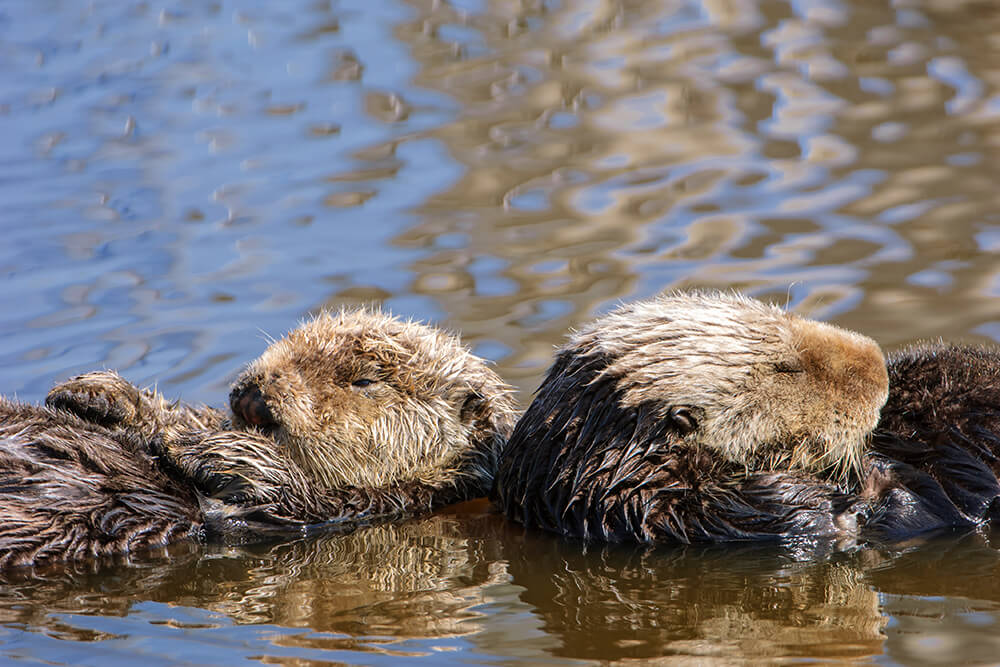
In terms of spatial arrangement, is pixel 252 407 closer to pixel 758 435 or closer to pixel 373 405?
pixel 373 405

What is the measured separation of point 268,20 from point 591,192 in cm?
737

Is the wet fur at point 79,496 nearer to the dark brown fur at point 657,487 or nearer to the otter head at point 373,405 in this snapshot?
the otter head at point 373,405

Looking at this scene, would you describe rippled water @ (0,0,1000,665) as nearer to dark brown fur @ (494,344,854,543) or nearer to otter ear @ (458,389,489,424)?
dark brown fur @ (494,344,854,543)

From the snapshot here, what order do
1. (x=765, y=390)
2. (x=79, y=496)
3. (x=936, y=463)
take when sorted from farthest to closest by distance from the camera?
(x=79, y=496)
(x=936, y=463)
(x=765, y=390)

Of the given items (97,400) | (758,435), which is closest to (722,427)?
(758,435)

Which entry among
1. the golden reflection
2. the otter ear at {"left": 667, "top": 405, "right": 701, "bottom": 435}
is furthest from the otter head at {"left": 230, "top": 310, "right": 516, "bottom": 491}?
the golden reflection

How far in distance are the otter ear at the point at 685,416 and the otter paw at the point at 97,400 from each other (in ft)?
7.55

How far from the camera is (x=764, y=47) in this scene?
40.1 feet

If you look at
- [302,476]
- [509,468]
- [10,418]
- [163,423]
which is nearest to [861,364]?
[509,468]

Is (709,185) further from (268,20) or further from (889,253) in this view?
(268,20)

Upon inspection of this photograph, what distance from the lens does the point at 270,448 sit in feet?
16.0

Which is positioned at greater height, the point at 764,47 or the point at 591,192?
the point at 764,47

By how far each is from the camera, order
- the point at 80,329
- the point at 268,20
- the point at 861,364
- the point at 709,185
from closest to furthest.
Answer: the point at 861,364 → the point at 80,329 → the point at 709,185 → the point at 268,20

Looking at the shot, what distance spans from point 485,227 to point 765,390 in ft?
15.1
